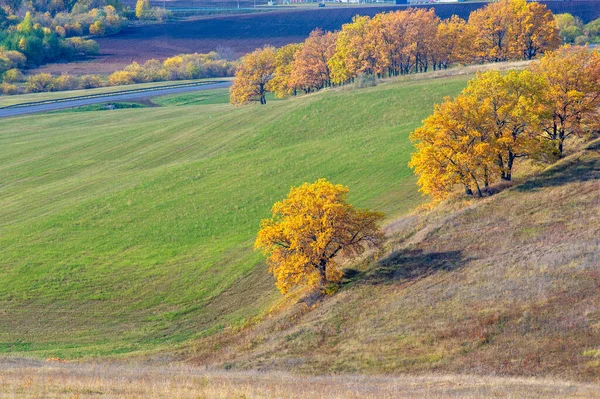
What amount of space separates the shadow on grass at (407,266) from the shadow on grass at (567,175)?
1062 cm

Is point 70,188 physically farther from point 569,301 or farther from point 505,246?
point 569,301

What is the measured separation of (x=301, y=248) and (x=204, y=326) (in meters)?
7.41

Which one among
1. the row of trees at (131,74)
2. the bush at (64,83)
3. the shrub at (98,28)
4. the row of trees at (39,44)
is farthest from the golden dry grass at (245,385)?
the shrub at (98,28)

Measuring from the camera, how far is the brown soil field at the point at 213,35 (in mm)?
166250

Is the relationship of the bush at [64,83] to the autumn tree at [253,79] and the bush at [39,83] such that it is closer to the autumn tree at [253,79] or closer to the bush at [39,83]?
the bush at [39,83]

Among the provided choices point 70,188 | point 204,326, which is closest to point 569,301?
point 204,326

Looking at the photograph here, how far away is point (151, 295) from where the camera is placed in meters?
45.3

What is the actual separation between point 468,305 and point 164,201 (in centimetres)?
3346

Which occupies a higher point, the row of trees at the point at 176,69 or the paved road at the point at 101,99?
the row of trees at the point at 176,69

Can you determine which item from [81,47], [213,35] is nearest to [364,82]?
[81,47]

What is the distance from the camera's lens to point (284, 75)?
107688 millimetres

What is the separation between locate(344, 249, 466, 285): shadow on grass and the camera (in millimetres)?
39688

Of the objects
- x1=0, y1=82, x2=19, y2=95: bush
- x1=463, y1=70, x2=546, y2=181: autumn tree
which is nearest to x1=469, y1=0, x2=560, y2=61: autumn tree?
x1=463, y1=70, x2=546, y2=181: autumn tree

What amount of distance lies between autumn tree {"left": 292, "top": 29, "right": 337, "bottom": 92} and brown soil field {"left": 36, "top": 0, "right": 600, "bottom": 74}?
70554 millimetres
